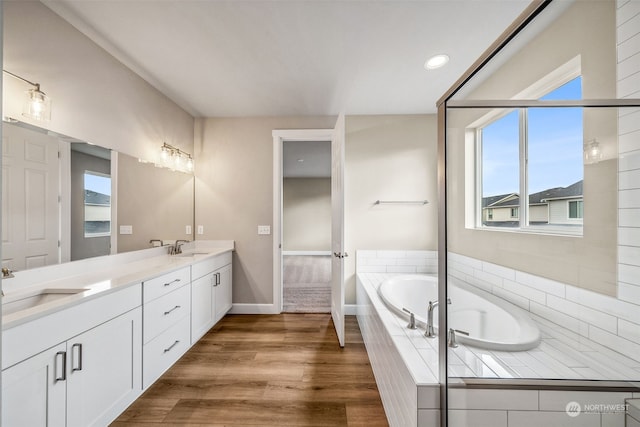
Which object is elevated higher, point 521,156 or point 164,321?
point 521,156

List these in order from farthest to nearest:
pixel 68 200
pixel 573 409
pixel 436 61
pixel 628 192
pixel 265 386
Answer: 1. pixel 436 61
2. pixel 265 386
3. pixel 68 200
4. pixel 573 409
5. pixel 628 192

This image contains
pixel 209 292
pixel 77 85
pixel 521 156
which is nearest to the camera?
pixel 521 156

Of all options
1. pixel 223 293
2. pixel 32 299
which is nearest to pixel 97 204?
pixel 32 299

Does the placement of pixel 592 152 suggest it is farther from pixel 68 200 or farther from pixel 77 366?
pixel 68 200

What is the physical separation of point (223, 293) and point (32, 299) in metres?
1.78

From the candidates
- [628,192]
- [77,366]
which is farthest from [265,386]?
[628,192]

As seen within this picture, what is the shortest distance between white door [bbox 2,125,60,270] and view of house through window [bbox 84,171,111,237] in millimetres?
225

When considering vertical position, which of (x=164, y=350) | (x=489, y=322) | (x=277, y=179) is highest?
(x=277, y=179)

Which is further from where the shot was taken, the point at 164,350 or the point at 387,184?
the point at 387,184

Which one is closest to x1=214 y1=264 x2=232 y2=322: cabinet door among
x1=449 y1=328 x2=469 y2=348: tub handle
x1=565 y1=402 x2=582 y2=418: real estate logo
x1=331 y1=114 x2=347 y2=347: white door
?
x1=331 y1=114 x2=347 y2=347: white door

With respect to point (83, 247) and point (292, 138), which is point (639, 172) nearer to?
point (83, 247)

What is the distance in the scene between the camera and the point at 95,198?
2.00 metres

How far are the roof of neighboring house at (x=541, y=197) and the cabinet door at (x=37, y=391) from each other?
1.84 m

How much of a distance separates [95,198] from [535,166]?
2.53 meters
